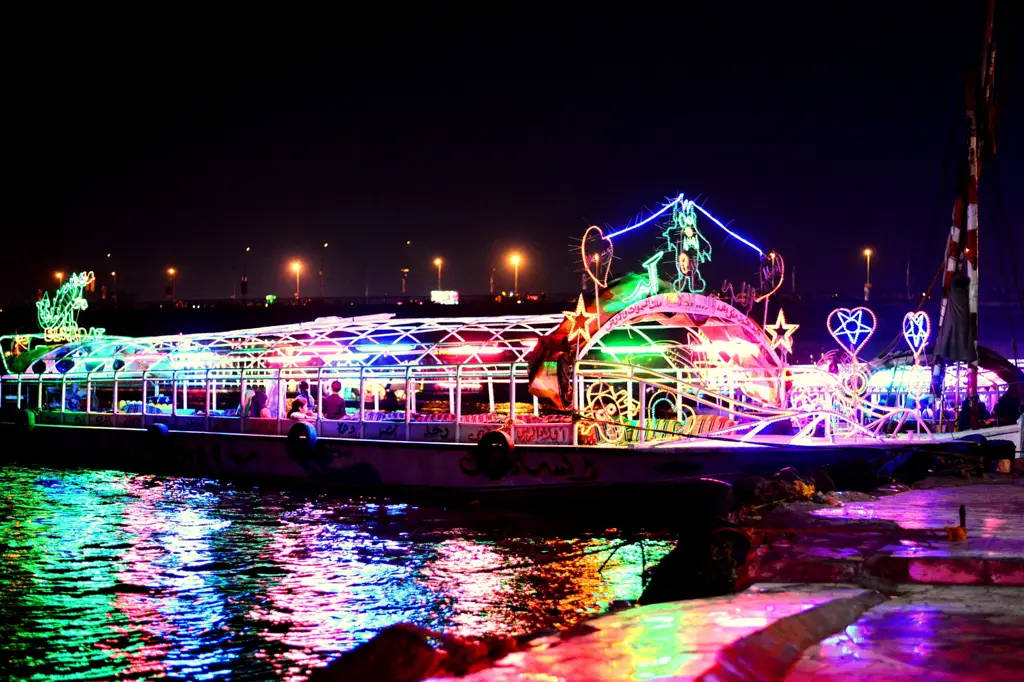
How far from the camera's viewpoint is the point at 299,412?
29.6 m

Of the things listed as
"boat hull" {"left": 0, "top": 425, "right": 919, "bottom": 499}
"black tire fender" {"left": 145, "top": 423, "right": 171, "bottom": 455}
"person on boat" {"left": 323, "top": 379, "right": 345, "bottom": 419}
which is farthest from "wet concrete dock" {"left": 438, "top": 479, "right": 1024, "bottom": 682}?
"black tire fender" {"left": 145, "top": 423, "right": 171, "bottom": 455}

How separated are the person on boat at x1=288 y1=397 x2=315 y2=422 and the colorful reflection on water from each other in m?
3.05

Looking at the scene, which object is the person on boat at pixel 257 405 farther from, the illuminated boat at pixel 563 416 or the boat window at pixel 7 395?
the boat window at pixel 7 395

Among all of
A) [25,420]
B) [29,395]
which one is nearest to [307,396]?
[25,420]

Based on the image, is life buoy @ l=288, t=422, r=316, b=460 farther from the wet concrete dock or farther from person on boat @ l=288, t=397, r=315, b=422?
the wet concrete dock

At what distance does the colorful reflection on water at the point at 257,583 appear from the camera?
12.8 meters

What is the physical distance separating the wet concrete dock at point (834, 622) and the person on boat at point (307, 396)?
19.0 metres

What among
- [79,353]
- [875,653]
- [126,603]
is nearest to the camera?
[875,653]

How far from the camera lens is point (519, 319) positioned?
1296 inches

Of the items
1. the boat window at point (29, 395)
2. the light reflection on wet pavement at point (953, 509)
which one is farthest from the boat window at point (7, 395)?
the light reflection on wet pavement at point (953, 509)

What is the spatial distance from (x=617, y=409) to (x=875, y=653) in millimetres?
17196

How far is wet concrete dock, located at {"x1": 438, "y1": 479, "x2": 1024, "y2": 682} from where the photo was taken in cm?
811

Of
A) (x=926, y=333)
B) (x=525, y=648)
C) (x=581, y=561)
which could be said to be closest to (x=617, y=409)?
(x=581, y=561)

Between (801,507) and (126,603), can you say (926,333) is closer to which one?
(801,507)
